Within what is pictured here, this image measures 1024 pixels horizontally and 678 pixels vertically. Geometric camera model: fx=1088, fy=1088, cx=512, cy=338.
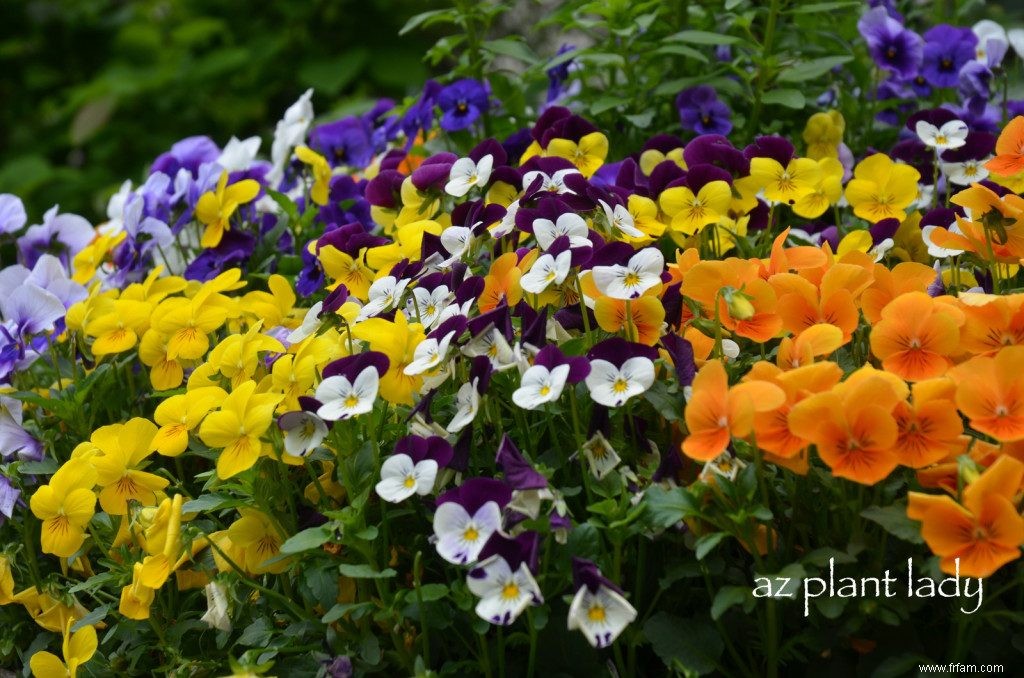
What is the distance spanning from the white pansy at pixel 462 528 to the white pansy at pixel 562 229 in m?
A: 0.36

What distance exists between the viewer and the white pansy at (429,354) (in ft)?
4.08

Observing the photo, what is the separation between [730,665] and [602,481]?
0.29 metres

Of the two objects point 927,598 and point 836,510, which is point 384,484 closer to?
point 836,510

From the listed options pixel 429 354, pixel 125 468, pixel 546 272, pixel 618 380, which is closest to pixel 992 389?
pixel 618 380

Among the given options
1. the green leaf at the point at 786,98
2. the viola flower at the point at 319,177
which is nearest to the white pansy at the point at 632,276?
the green leaf at the point at 786,98

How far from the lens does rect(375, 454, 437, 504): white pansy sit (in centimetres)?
121

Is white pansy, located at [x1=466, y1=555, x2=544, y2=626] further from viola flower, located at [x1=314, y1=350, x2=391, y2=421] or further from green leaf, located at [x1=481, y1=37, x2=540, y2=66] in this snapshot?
green leaf, located at [x1=481, y1=37, x2=540, y2=66]

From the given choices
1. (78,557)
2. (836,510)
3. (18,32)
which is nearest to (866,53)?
(836,510)

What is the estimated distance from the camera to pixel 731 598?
1.14 meters

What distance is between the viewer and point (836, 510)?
3.99ft

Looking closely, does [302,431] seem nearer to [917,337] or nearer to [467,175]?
[467,175]

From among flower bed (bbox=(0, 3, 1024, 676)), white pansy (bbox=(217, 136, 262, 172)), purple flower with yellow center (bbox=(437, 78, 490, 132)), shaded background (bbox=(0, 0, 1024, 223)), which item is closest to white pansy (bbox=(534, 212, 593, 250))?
flower bed (bbox=(0, 3, 1024, 676))

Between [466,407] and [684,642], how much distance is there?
37 centimetres

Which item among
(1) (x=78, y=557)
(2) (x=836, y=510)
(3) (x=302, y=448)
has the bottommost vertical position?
(1) (x=78, y=557)
